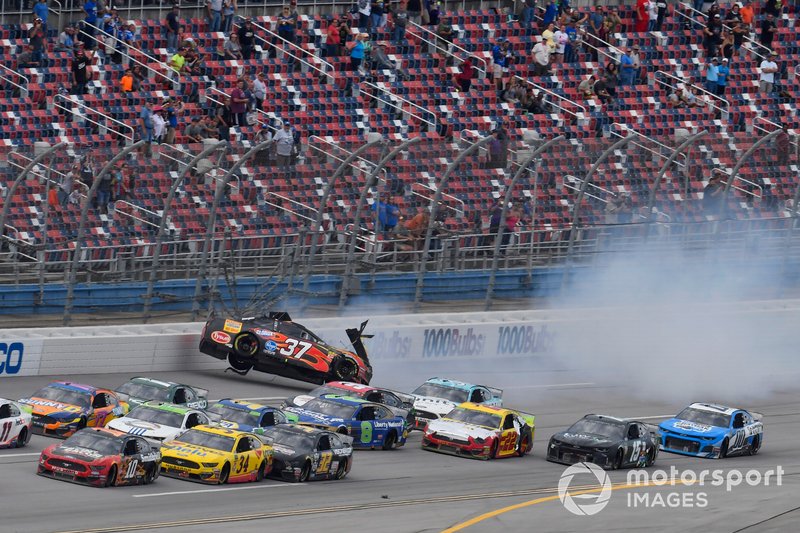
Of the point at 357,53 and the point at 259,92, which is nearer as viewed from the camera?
the point at 259,92

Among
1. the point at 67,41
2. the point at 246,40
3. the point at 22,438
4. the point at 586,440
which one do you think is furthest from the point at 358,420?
the point at 246,40

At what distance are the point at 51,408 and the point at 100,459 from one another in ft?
11.6

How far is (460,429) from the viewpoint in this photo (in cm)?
2869

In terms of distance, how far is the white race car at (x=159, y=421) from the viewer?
26.2 metres

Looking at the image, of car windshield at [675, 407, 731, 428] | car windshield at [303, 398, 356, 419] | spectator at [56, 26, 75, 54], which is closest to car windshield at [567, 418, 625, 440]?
car windshield at [675, 407, 731, 428]

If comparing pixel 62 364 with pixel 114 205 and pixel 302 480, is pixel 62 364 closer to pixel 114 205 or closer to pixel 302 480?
pixel 114 205

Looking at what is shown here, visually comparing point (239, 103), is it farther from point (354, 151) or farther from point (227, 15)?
point (354, 151)

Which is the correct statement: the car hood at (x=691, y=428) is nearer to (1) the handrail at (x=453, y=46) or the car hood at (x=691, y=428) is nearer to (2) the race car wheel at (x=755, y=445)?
(2) the race car wheel at (x=755, y=445)

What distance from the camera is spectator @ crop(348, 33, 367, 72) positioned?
41.4m

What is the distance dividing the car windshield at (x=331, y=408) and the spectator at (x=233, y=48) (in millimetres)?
13037

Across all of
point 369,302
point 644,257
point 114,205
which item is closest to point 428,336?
point 369,302

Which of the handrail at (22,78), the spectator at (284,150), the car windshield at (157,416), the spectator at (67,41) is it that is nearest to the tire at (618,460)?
the car windshield at (157,416)

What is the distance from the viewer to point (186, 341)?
3344 cm

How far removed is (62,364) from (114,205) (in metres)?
2.98
